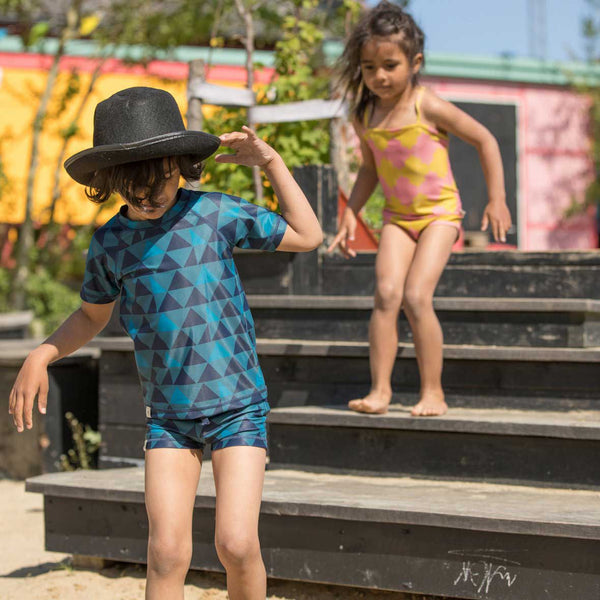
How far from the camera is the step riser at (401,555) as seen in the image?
2.99 m

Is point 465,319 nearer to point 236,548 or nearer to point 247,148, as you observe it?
point 247,148

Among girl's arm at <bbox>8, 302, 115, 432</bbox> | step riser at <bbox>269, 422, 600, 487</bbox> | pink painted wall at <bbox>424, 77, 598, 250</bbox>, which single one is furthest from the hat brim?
pink painted wall at <bbox>424, 77, 598, 250</bbox>

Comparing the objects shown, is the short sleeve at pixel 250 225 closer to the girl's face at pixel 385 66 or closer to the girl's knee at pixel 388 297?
the girl's knee at pixel 388 297

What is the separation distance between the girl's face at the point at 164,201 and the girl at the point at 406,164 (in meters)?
1.62

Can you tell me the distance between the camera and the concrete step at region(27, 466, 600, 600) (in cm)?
300

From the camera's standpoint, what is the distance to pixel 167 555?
8.18ft

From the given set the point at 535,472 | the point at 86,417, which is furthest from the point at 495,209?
the point at 86,417

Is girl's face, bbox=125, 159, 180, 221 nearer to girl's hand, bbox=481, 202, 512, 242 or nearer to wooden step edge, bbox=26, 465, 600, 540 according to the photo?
wooden step edge, bbox=26, 465, 600, 540

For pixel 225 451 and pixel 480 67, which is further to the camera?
pixel 480 67

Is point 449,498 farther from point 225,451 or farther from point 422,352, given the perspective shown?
point 225,451

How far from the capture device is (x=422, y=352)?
392 centimetres

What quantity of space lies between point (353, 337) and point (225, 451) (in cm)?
206

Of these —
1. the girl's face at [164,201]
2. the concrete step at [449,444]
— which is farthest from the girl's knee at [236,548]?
the concrete step at [449,444]

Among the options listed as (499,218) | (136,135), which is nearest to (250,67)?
(499,218)
